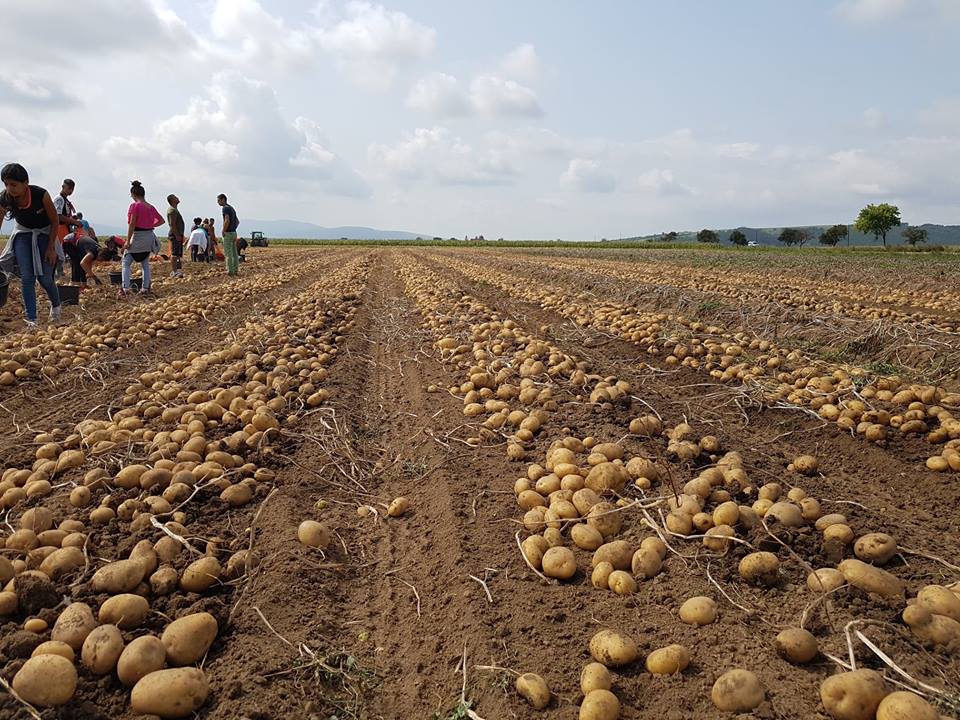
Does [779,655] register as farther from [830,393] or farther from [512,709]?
[830,393]

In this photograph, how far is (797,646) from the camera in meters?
1.87

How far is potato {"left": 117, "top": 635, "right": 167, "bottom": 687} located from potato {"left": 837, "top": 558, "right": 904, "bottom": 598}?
8.19 feet

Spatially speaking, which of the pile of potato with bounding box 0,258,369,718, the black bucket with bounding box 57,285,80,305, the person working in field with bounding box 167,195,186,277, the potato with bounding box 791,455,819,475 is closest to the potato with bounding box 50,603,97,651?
the pile of potato with bounding box 0,258,369,718

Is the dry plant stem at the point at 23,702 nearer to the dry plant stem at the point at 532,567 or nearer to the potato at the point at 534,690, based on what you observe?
the potato at the point at 534,690

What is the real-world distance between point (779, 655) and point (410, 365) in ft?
15.3

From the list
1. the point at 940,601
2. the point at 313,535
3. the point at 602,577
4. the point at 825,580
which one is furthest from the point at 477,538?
the point at 940,601

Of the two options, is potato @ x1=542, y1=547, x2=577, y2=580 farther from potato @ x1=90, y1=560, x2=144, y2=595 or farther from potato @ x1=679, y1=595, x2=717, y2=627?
potato @ x1=90, y1=560, x2=144, y2=595

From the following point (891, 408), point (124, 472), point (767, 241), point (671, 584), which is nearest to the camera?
point (671, 584)

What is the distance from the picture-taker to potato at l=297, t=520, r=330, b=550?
268 centimetres

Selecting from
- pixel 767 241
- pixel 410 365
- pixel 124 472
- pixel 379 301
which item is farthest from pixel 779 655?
pixel 767 241

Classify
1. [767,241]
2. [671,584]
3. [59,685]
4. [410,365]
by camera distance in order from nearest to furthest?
[59,685] → [671,584] → [410,365] → [767,241]

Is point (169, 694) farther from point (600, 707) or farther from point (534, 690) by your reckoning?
point (600, 707)

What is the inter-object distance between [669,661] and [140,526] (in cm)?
237

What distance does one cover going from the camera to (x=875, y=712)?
64.0 inches
